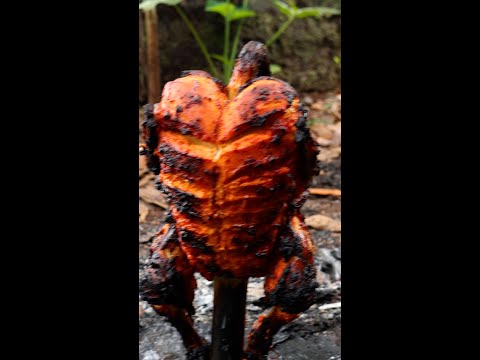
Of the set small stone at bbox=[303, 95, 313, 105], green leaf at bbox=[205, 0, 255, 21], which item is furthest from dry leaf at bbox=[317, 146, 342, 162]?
green leaf at bbox=[205, 0, 255, 21]

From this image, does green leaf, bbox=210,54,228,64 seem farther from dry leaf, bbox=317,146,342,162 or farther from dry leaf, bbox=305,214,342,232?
dry leaf, bbox=305,214,342,232

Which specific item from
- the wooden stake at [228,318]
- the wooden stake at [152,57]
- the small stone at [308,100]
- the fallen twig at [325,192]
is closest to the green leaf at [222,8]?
the wooden stake at [152,57]

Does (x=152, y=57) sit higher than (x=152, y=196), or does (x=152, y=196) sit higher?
(x=152, y=57)

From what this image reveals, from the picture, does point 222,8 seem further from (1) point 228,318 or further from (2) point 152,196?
(1) point 228,318

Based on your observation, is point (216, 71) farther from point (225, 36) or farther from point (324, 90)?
point (324, 90)

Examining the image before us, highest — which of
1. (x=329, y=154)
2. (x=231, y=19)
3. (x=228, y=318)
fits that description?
(x=231, y=19)

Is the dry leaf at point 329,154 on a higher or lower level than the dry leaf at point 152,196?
higher

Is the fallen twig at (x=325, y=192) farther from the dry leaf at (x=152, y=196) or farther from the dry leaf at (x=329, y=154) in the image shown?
the dry leaf at (x=152, y=196)

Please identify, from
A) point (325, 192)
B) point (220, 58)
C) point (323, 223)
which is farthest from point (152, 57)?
point (323, 223)
